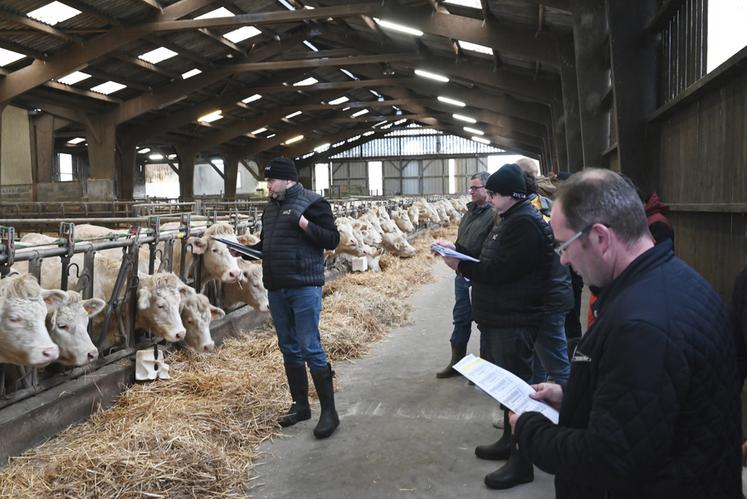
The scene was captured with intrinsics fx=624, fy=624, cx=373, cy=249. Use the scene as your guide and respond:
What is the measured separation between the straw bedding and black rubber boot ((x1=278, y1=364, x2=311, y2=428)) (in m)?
0.11

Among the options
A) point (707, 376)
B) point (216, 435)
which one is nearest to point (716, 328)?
point (707, 376)

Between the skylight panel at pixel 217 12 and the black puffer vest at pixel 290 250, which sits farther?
the skylight panel at pixel 217 12

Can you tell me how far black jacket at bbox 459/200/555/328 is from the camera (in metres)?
3.40

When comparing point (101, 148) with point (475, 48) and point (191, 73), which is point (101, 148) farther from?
point (475, 48)

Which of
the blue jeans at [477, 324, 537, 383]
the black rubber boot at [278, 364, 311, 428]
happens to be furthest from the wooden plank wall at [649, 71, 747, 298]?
the black rubber boot at [278, 364, 311, 428]

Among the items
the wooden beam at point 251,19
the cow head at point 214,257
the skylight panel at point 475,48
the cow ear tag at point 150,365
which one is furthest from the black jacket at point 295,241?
the skylight panel at point 475,48

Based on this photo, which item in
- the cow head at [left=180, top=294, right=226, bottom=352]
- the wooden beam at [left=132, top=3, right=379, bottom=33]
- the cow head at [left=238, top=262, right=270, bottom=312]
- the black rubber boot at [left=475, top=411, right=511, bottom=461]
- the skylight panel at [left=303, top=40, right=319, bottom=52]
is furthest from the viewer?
the skylight panel at [left=303, top=40, right=319, bottom=52]

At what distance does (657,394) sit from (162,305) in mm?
4483

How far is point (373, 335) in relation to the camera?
7.56 meters

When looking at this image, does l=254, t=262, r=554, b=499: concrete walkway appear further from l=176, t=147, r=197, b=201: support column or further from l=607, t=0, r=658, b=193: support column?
l=176, t=147, r=197, b=201: support column

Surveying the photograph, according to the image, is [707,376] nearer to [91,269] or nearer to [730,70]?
[730,70]

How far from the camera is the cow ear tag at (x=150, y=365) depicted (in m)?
5.20

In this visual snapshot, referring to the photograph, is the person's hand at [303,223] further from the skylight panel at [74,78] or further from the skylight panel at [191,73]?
the skylight panel at [191,73]

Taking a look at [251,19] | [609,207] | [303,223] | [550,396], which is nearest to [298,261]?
[303,223]
